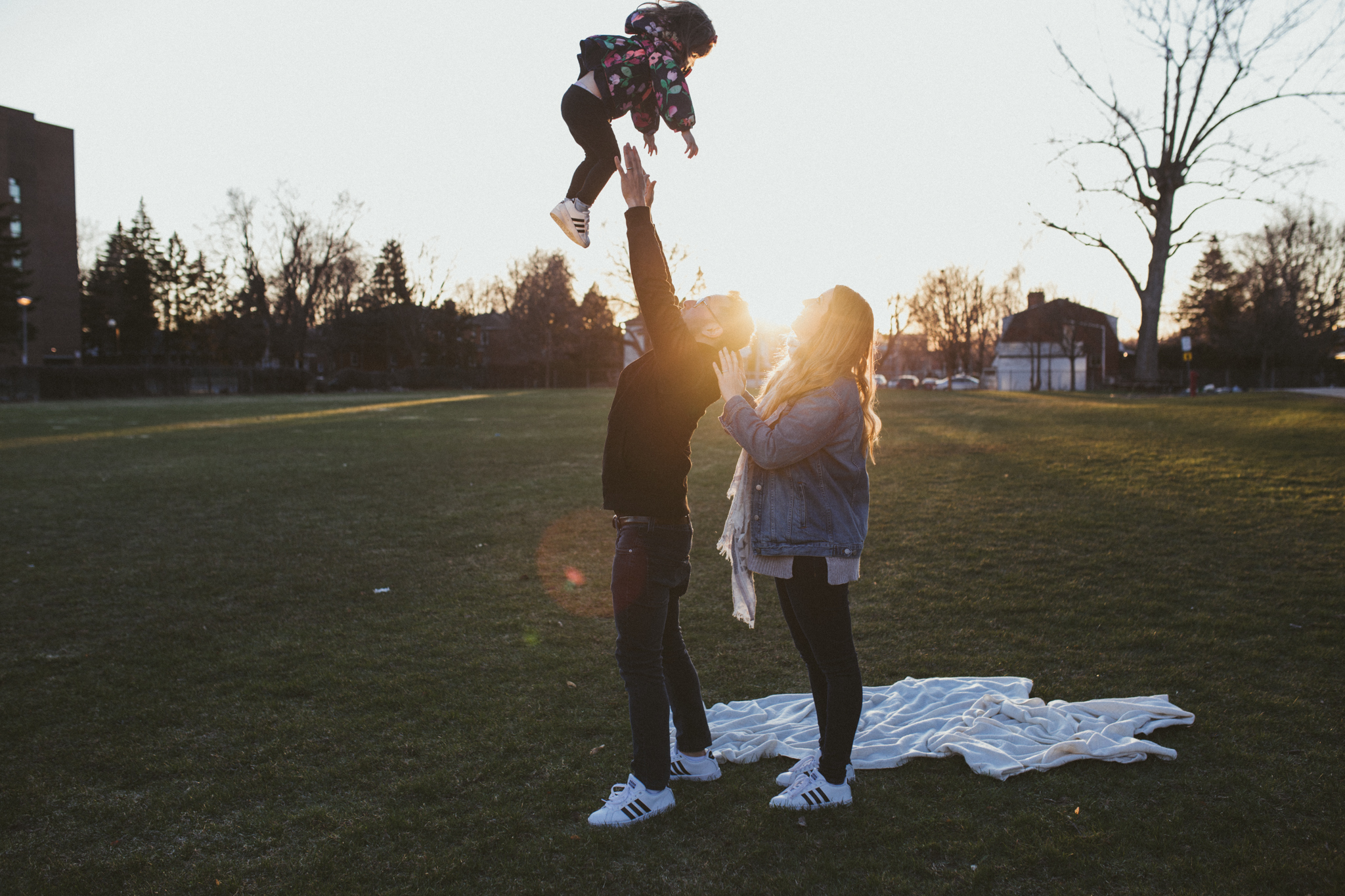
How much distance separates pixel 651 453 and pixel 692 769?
1.56 metres

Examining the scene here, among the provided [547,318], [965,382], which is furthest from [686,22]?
[547,318]

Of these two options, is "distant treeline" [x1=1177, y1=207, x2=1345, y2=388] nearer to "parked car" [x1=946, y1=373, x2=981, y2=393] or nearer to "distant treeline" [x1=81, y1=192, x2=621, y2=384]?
"parked car" [x1=946, y1=373, x2=981, y2=393]

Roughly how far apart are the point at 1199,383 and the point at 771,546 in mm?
60920

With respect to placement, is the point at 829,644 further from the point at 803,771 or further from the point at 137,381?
the point at 137,381

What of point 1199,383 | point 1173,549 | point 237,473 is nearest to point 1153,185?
point 1173,549

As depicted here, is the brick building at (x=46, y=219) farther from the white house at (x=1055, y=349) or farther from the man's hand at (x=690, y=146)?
the white house at (x=1055, y=349)

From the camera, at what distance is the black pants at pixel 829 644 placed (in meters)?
3.23

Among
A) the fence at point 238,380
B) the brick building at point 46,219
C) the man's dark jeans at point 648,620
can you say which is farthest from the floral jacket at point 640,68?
the brick building at point 46,219

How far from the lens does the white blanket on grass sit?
146 inches

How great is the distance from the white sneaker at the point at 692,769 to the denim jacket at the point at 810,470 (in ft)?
3.69

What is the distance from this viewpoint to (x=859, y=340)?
10.7 feet

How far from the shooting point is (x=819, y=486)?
325cm

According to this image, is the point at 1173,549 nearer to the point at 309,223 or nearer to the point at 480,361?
the point at 309,223

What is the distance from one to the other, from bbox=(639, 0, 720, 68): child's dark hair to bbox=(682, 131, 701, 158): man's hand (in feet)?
0.85
